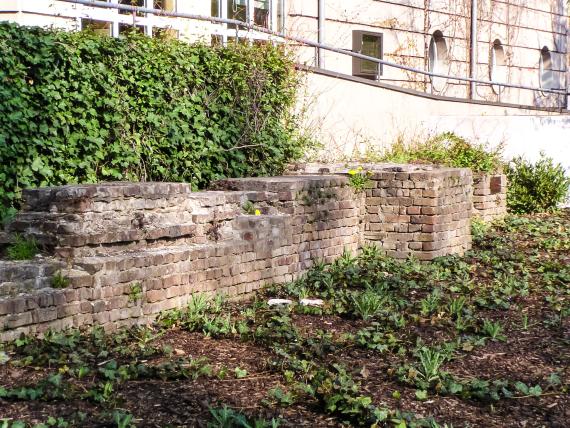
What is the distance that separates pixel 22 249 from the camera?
6.59 metres

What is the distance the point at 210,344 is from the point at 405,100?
9489 mm

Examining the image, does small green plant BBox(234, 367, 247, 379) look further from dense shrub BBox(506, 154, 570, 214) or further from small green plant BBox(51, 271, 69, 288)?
dense shrub BBox(506, 154, 570, 214)

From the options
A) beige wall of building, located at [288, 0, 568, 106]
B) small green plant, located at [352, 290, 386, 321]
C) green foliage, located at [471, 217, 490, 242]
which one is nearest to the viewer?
small green plant, located at [352, 290, 386, 321]

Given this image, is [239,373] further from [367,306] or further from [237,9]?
[237,9]

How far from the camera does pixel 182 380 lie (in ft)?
17.8

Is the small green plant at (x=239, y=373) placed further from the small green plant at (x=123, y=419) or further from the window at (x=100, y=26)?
the window at (x=100, y=26)

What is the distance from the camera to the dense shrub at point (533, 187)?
14.7 meters

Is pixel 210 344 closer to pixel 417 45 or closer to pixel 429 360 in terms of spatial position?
pixel 429 360

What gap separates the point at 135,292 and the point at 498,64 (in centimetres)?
1628

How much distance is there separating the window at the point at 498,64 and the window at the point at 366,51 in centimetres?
481

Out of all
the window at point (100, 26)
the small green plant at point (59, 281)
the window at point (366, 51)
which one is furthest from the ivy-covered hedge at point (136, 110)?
the window at point (366, 51)

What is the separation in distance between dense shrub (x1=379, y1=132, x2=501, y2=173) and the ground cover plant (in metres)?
4.56

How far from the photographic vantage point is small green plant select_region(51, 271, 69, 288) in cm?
623

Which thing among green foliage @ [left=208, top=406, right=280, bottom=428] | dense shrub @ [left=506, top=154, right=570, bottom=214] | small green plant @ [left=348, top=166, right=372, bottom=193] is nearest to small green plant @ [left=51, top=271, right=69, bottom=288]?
green foliage @ [left=208, top=406, right=280, bottom=428]
